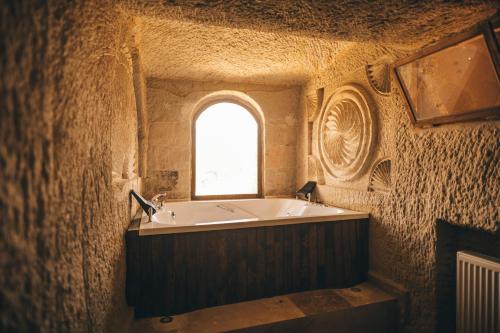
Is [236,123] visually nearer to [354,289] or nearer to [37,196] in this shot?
[354,289]

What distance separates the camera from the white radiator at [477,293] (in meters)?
1.32

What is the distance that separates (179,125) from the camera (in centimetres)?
316

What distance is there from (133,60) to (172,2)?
1.31m

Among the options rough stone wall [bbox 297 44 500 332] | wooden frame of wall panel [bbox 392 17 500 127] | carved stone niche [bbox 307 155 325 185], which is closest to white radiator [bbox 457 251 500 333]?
rough stone wall [bbox 297 44 500 332]

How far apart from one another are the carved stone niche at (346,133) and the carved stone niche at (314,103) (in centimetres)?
13

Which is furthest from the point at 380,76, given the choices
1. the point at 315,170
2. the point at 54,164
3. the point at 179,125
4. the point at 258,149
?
the point at 54,164

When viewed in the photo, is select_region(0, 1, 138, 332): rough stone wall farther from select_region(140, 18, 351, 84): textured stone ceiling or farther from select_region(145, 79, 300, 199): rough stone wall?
select_region(145, 79, 300, 199): rough stone wall

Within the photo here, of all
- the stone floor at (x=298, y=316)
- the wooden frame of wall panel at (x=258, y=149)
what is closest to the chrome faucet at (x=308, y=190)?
the wooden frame of wall panel at (x=258, y=149)

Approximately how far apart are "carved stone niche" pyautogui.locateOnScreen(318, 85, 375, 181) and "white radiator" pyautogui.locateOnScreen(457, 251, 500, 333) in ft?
3.29

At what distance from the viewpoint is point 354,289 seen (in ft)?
6.81

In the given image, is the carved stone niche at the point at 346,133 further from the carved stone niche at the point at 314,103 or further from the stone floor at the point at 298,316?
the stone floor at the point at 298,316

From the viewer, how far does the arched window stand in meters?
3.36

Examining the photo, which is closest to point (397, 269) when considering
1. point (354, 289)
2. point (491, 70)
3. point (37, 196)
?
point (354, 289)

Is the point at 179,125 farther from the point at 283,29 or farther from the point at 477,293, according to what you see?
the point at 477,293
